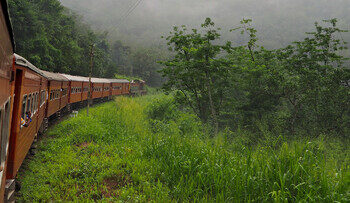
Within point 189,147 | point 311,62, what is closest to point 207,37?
point 311,62

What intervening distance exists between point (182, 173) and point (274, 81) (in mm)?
12199

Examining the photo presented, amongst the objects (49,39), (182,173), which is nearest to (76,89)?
(182,173)

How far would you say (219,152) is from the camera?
245 inches

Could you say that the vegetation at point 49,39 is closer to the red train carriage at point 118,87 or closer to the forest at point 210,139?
the forest at point 210,139

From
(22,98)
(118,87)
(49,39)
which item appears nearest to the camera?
(22,98)

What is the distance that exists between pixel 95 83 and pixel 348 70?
19578mm

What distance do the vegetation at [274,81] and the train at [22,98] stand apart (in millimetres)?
7199

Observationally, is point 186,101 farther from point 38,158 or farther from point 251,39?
point 38,158

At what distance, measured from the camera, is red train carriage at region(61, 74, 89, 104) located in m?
15.4

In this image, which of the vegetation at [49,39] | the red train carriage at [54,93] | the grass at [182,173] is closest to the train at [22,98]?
the red train carriage at [54,93]

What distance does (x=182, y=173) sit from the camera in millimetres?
5762

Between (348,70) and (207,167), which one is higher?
(348,70)

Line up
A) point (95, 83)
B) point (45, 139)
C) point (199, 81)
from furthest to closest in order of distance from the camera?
point (95, 83) < point (199, 81) < point (45, 139)

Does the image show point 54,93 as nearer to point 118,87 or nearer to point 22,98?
point 22,98
